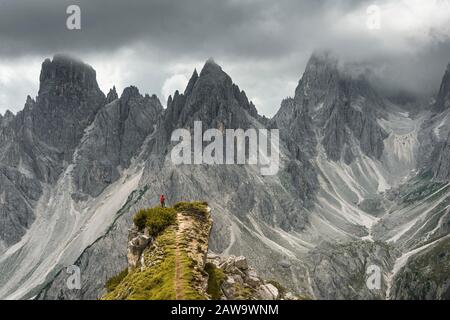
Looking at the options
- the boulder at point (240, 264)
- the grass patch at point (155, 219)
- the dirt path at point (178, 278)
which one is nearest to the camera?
the dirt path at point (178, 278)

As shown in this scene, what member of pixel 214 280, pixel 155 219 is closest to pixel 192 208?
pixel 155 219

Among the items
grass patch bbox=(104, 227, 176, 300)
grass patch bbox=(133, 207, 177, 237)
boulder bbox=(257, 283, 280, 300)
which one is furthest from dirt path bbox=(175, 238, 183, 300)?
boulder bbox=(257, 283, 280, 300)

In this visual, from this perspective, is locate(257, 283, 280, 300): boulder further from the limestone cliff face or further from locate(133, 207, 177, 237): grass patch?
locate(133, 207, 177, 237): grass patch

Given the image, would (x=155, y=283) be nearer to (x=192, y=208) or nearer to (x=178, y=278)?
(x=178, y=278)

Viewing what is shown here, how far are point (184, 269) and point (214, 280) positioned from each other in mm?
5128

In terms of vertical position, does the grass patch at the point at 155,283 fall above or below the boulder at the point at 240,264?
below

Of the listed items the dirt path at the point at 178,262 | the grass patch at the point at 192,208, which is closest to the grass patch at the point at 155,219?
the dirt path at the point at 178,262

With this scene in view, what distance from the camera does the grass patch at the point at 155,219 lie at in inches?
1805

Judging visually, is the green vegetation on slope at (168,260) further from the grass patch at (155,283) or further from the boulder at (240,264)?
the boulder at (240,264)

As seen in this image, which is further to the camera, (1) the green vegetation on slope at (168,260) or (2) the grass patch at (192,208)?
(2) the grass patch at (192,208)
